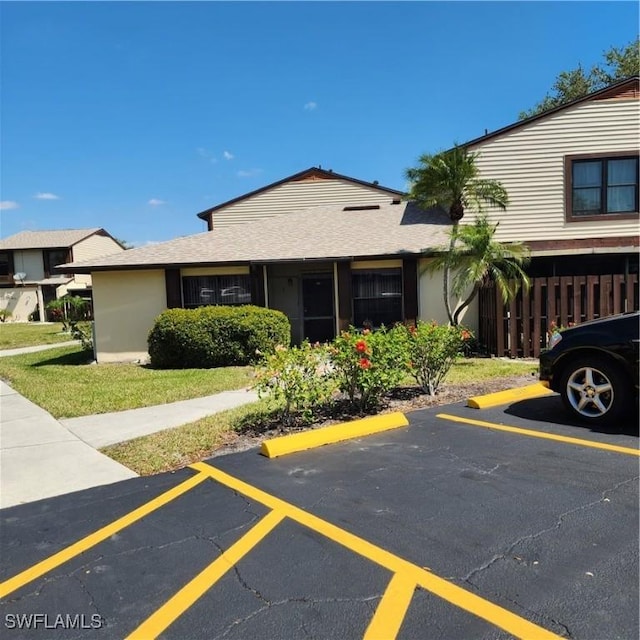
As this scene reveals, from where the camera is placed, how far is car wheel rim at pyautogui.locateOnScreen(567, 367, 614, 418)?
18.4 ft

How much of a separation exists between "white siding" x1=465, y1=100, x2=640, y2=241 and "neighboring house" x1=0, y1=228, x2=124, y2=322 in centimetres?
3380

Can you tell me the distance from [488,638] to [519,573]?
62 centimetres

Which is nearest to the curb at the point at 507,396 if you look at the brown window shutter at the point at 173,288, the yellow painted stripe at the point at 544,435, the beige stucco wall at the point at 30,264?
the yellow painted stripe at the point at 544,435

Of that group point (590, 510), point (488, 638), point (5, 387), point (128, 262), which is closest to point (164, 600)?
point (488, 638)

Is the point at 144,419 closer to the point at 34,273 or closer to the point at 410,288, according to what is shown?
the point at 410,288

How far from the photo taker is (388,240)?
14.7m

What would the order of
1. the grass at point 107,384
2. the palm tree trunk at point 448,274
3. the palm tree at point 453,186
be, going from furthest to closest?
the palm tree at point 453,186, the palm tree trunk at point 448,274, the grass at point 107,384

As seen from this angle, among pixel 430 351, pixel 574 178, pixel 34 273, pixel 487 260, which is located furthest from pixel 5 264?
pixel 430 351

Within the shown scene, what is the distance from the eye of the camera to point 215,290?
1466 cm

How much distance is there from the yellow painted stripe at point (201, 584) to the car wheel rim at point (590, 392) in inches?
150

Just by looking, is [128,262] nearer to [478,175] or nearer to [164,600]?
[478,175]

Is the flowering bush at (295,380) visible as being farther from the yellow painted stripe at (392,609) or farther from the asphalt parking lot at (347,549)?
the yellow painted stripe at (392,609)

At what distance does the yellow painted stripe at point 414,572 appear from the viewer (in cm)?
246

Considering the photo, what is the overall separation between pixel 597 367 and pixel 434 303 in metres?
8.46
